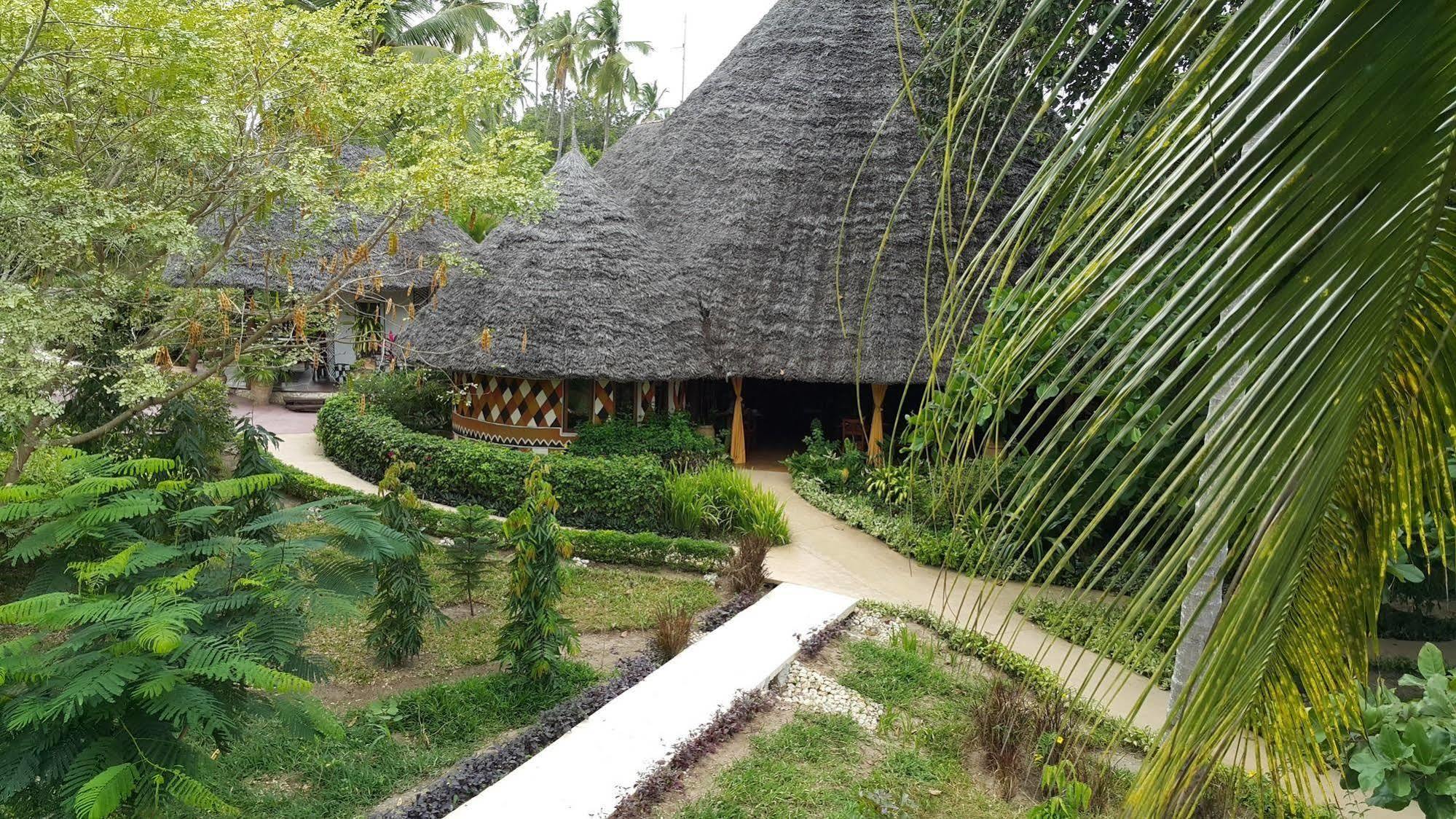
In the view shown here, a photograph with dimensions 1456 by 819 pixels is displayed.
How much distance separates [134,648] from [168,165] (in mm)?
5443

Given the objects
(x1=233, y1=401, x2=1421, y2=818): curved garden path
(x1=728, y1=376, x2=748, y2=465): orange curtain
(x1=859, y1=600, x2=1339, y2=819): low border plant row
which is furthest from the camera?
(x1=728, y1=376, x2=748, y2=465): orange curtain

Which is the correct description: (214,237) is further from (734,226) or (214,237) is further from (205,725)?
(205,725)

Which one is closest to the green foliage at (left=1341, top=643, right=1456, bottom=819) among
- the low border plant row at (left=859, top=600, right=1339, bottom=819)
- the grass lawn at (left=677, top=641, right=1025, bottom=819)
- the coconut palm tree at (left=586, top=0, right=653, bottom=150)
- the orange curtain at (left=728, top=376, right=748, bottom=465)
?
the low border plant row at (left=859, top=600, right=1339, bottom=819)

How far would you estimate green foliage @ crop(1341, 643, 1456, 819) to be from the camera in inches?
132

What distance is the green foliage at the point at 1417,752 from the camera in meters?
3.36

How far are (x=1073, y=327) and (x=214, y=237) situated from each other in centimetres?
1365

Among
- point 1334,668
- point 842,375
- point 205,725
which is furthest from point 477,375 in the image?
point 1334,668

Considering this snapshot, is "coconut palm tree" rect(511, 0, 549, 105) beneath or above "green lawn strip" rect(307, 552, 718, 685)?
above

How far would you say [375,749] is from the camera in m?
5.28

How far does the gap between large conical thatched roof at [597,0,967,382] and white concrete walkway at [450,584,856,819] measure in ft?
17.1

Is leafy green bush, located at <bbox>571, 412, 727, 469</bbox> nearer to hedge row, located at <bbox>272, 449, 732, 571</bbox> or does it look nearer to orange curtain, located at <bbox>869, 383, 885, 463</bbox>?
orange curtain, located at <bbox>869, 383, 885, 463</bbox>

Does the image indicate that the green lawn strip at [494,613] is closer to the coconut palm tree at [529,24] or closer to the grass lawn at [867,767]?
the grass lawn at [867,767]

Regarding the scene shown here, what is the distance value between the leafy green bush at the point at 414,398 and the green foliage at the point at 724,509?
6136 millimetres

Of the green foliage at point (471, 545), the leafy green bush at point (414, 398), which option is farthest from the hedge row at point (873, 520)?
the leafy green bush at point (414, 398)
